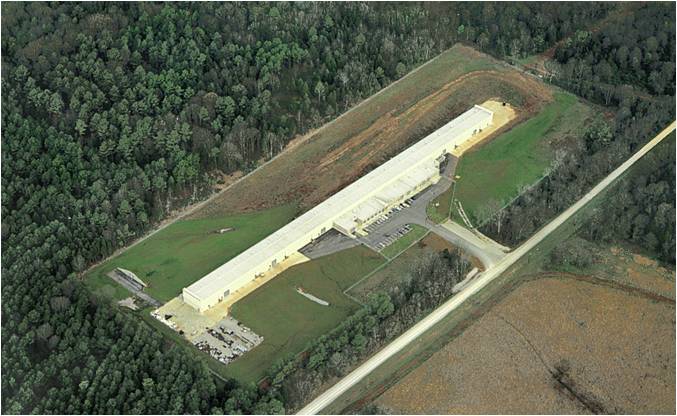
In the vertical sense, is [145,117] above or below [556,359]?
above

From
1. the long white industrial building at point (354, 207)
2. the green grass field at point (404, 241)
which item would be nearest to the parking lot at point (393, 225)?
the green grass field at point (404, 241)

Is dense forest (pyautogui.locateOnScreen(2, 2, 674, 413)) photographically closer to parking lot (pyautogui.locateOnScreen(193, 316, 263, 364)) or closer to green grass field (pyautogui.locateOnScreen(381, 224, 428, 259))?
parking lot (pyautogui.locateOnScreen(193, 316, 263, 364))

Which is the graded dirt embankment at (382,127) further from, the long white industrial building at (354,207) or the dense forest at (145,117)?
the long white industrial building at (354,207)

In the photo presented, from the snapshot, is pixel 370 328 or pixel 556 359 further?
pixel 370 328

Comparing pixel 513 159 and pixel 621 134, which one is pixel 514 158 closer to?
pixel 513 159

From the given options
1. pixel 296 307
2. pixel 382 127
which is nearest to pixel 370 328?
pixel 296 307

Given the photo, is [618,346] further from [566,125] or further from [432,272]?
[566,125]
